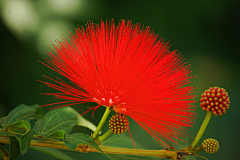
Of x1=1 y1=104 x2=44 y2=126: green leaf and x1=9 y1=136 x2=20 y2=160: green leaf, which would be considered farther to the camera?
x1=1 y1=104 x2=44 y2=126: green leaf

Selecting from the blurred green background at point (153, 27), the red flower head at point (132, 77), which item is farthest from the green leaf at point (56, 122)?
the blurred green background at point (153, 27)

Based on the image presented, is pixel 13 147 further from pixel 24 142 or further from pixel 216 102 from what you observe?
pixel 216 102

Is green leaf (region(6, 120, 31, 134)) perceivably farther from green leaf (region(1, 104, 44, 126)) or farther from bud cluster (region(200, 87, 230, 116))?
bud cluster (region(200, 87, 230, 116))

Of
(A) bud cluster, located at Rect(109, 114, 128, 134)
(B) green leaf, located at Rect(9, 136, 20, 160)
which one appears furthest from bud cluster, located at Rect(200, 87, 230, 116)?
(B) green leaf, located at Rect(9, 136, 20, 160)

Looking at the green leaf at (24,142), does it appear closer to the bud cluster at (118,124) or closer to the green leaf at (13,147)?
the green leaf at (13,147)

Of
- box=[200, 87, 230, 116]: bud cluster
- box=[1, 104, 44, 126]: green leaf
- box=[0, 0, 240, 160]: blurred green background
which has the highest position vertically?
box=[0, 0, 240, 160]: blurred green background

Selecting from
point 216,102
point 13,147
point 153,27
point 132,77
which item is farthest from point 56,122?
point 153,27
